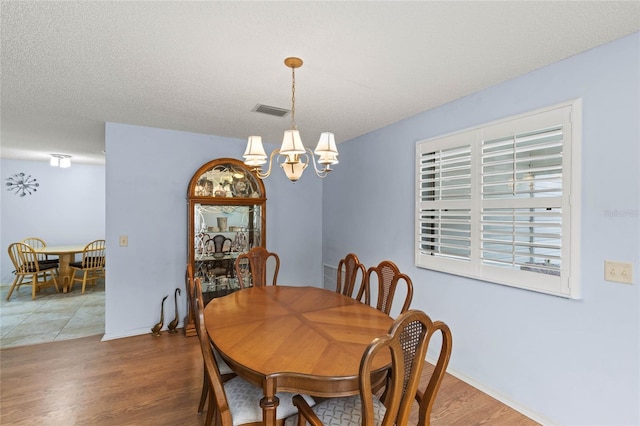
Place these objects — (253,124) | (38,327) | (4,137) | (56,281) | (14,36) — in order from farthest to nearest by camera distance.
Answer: (56,281), (4,137), (38,327), (253,124), (14,36)

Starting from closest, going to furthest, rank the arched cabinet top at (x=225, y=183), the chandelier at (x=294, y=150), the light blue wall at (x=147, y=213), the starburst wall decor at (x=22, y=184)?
the chandelier at (x=294, y=150) < the light blue wall at (x=147, y=213) < the arched cabinet top at (x=225, y=183) < the starburst wall decor at (x=22, y=184)

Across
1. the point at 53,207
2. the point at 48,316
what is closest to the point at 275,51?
the point at 48,316

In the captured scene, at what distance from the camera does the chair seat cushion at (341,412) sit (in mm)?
1403

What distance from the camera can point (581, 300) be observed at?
6.23 ft

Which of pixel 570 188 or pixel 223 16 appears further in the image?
pixel 570 188

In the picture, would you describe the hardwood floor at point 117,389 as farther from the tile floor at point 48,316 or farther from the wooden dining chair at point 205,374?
the tile floor at point 48,316

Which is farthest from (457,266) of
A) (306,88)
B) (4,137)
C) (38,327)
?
(4,137)

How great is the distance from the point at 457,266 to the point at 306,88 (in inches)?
76.5

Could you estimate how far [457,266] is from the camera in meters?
2.63

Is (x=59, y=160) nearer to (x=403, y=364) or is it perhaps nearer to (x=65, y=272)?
(x=65, y=272)

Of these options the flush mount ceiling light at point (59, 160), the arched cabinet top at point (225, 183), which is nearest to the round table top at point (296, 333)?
the arched cabinet top at point (225, 183)

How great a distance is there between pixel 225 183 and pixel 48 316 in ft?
9.90

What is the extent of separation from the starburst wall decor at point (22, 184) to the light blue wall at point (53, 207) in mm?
57

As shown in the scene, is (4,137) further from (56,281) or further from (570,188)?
(570,188)
